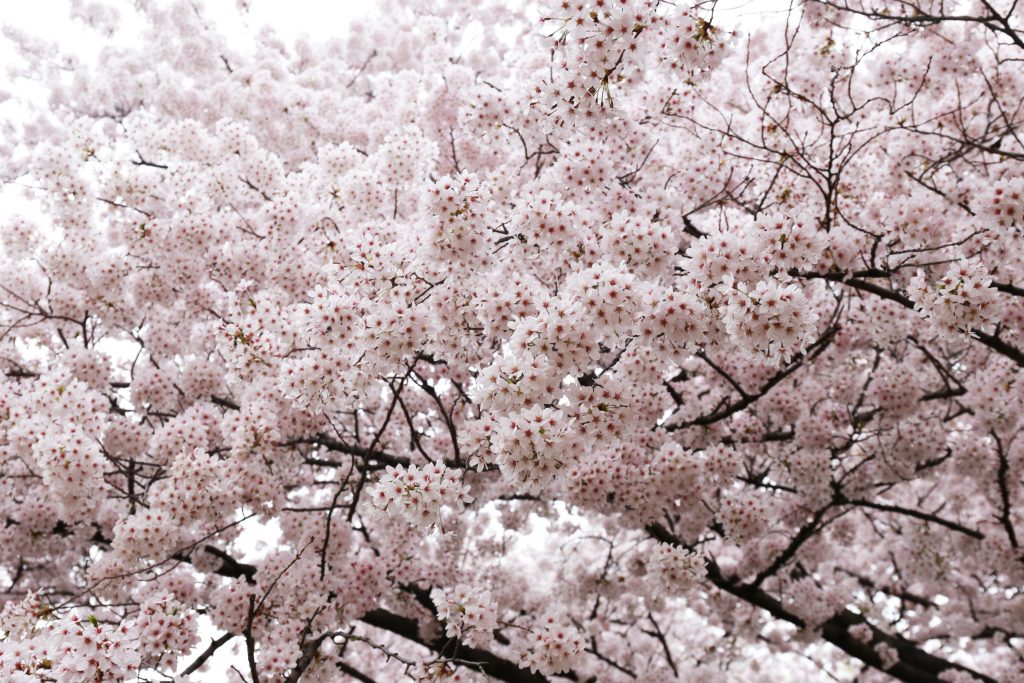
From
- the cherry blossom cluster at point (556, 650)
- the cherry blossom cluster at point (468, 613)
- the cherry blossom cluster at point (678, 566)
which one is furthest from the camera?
the cherry blossom cluster at point (678, 566)

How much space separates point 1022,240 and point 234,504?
5544mm

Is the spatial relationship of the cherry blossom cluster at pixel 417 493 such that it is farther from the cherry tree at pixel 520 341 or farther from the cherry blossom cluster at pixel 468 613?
the cherry blossom cluster at pixel 468 613

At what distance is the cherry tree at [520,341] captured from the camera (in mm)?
4082

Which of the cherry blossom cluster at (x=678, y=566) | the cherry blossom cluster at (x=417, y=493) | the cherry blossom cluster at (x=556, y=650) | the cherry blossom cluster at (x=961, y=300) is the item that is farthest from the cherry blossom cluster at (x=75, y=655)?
the cherry blossom cluster at (x=961, y=300)

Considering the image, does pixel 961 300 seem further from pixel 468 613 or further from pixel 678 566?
pixel 468 613

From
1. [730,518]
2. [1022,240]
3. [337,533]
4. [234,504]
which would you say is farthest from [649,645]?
[1022,240]

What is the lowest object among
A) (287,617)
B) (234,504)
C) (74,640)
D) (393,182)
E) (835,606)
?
(74,640)

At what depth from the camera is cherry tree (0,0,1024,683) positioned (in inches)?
161

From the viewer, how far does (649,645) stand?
12781 mm

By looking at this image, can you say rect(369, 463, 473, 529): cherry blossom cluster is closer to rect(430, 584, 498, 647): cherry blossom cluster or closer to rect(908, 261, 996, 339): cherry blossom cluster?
rect(430, 584, 498, 647): cherry blossom cluster

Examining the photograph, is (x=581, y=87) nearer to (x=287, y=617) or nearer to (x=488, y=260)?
(x=488, y=260)

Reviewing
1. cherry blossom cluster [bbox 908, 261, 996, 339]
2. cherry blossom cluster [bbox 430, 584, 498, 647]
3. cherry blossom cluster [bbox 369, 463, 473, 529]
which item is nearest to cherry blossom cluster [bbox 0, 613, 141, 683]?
cherry blossom cluster [bbox 369, 463, 473, 529]

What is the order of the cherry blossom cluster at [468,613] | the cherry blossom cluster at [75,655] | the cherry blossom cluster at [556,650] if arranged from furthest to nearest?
the cherry blossom cluster at [468,613] → the cherry blossom cluster at [556,650] → the cherry blossom cluster at [75,655]

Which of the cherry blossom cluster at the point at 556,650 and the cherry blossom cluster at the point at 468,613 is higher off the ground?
the cherry blossom cluster at the point at 468,613
